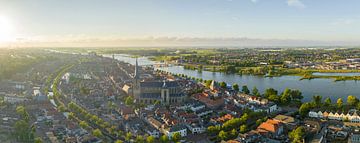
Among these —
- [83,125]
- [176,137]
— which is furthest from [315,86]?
[83,125]

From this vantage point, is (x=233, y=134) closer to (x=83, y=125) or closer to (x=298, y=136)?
(x=298, y=136)

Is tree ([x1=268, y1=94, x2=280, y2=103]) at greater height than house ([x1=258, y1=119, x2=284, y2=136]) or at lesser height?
greater

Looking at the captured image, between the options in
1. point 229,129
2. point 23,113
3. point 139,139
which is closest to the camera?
point 139,139

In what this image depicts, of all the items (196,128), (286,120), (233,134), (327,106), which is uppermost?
(327,106)

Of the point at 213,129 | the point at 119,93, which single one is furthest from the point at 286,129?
the point at 119,93

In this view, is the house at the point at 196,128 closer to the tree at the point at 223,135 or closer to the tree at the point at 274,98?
the tree at the point at 223,135

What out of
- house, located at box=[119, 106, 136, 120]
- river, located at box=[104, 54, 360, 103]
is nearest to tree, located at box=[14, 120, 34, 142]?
house, located at box=[119, 106, 136, 120]

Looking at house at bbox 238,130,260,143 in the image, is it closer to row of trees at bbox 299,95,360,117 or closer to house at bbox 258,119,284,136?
house at bbox 258,119,284,136

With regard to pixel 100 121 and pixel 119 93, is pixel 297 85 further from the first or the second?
pixel 100 121
